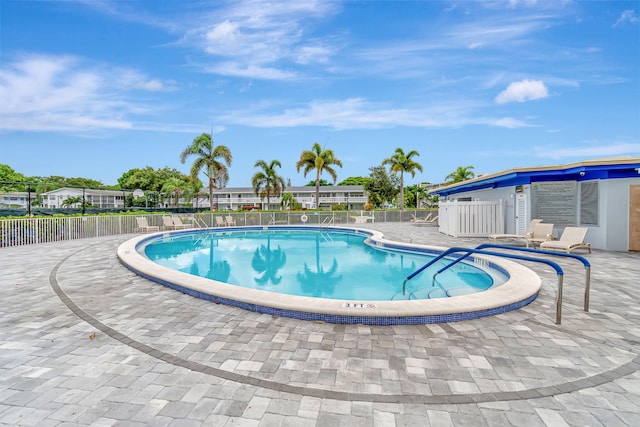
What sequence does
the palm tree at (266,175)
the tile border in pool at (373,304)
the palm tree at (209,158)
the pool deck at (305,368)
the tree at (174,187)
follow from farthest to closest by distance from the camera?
the tree at (174,187), the palm tree at (266,175), the palm tree at (209,158), the tile border in pool at (373,304), the pool deck at (305,368)

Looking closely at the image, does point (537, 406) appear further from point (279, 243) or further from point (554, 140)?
point (554, 140)

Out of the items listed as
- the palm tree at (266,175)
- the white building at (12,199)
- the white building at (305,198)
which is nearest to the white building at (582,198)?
the palm tree at (266,175)

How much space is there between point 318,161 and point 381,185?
1338 cm

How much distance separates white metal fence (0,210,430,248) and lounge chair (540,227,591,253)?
14.3 metres

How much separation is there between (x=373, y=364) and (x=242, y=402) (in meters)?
1.21

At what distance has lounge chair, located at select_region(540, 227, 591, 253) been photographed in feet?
30.1

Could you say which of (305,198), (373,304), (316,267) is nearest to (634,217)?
(316,267)

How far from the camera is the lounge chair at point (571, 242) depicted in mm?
9164

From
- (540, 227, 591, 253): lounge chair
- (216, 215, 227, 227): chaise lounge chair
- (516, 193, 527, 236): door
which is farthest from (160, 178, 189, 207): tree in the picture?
(540, 227, 591, 253): lounge chair

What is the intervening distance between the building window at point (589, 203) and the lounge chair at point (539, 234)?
1438 millimetres

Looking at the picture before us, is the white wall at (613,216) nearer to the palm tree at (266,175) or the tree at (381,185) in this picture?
the palm tree at (266,175)

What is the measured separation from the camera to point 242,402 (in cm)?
238

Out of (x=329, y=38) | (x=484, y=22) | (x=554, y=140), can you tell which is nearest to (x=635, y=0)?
(x=484, y=22)

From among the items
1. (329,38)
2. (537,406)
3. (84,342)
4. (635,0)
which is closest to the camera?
(537,406)
